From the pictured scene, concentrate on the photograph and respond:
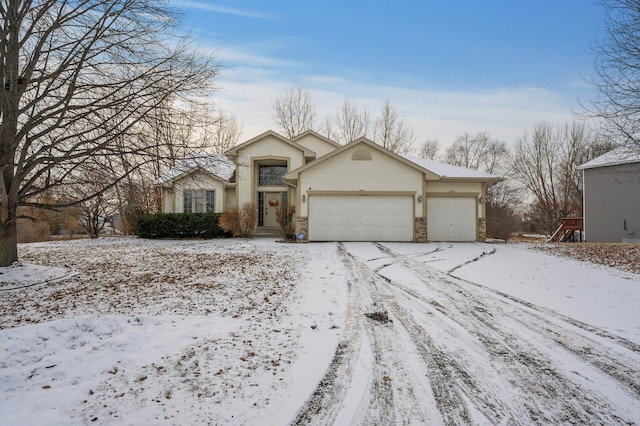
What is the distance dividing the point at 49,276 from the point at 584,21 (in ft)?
51.6

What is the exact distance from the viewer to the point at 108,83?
7.92 m

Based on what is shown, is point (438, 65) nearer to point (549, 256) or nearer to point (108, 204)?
point (549, 256)

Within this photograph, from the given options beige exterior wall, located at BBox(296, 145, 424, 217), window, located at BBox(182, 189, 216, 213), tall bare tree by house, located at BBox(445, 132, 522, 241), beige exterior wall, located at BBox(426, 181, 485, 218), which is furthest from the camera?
tall bare tree by house, located at BBox(445, 132, 522, 241)

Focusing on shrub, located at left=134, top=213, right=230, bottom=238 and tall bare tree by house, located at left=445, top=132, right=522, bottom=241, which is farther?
tall bare tree by house, located at left=445, top=132, right=522, bottom=241

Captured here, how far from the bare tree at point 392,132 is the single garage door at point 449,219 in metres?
16.5

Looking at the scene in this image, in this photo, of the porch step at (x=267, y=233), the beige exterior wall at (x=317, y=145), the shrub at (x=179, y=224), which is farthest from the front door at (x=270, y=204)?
the beige exterior wall at (x=317, y=145)

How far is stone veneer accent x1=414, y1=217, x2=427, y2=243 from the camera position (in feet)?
52.9

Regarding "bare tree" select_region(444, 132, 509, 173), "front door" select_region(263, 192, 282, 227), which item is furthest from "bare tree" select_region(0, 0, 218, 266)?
"bare tree" select_region(444, 132, 509, 173)

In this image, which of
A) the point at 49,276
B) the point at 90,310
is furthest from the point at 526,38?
the point at 49,276

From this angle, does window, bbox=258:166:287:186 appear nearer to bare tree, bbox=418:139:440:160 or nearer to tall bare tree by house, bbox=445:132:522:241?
tall bare tree by house, bbox=445:132:522:241

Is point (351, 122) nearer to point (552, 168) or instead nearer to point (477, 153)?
point (477, 153)

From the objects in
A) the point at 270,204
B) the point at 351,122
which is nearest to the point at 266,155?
the point at 270,204

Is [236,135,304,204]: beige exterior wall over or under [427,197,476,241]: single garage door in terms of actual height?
over

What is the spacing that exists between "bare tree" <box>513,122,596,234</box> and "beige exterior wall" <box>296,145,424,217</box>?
22.9m
